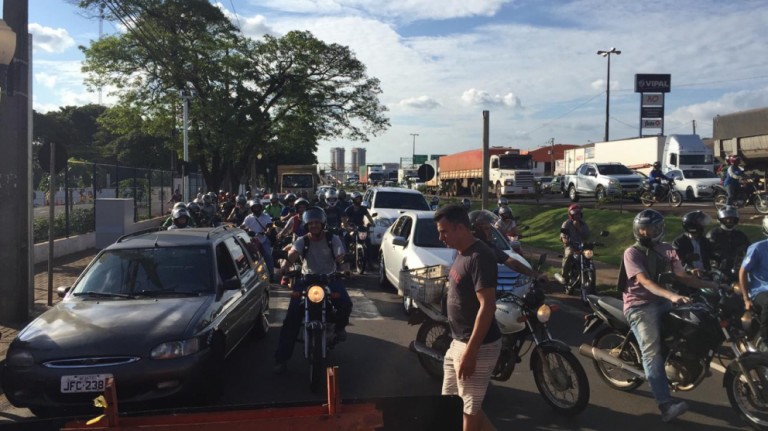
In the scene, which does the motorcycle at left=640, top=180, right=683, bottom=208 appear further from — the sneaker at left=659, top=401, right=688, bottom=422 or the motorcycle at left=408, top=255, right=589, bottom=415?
the sneaker at left=659, top=401, right=688, bottom=422

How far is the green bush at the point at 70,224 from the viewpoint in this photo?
1570 cm

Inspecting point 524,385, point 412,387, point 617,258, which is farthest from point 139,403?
point 617,258

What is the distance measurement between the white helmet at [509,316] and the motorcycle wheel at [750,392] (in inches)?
66.4

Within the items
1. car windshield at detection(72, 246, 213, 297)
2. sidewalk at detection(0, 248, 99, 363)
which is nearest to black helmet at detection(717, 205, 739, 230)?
car windshield at detection(72, 246, 213, 297)

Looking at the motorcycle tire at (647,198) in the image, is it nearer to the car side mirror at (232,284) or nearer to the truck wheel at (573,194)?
→ the truck wheel at (573,194)

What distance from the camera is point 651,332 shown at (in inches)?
194

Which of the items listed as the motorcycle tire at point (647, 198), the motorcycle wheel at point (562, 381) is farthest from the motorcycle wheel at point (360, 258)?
the motorcycle tire at point (647, 198)

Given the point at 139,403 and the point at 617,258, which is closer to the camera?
the point at 139,403

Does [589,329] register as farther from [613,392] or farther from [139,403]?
[139,403]

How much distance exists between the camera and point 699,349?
4930 mm

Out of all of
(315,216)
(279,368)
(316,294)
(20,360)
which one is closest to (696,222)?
(315,216)

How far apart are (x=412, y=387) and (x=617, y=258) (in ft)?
31.5

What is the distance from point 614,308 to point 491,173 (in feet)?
101

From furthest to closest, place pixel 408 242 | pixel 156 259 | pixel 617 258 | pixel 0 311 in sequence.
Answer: pixel 617 258, pixel 408 242, pixel 0 311, pixel 156 259
